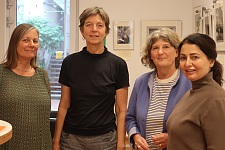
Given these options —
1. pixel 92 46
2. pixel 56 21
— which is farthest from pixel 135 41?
pixel 92 46

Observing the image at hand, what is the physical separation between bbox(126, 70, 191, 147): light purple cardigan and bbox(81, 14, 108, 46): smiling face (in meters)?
0.40

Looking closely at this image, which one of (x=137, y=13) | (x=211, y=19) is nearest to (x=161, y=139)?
(x=211, y=19)

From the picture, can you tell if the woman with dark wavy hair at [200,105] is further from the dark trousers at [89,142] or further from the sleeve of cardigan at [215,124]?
the dark trousers at [89,142]

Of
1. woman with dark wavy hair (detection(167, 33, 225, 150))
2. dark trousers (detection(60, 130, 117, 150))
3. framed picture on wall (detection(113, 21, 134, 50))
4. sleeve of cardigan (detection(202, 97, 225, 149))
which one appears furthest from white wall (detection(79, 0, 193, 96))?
sleeve of cardigan (detection(202, 97, 225, 149))

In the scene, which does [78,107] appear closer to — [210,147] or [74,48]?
[210,147]

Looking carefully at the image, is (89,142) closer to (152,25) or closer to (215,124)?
(215,124)

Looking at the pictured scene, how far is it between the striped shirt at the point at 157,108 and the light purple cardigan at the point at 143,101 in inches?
0.9

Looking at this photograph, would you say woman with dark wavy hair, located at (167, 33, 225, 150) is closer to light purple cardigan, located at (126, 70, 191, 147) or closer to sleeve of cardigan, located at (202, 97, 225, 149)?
sleeve of cardigan, located at (202, 97, 225, 149)

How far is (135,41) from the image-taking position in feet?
12.0

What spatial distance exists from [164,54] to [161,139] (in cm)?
50

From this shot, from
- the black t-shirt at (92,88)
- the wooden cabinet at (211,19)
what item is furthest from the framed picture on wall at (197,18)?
the black t-shirt at (92,88)

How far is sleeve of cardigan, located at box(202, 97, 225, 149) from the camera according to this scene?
1287 millimetres

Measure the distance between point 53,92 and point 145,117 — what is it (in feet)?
7.03

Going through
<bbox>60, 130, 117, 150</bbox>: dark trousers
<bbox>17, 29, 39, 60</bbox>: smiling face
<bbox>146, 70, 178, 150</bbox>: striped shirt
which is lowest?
<bbox>60, 130, 117, 150</bbox>: dark trousers
